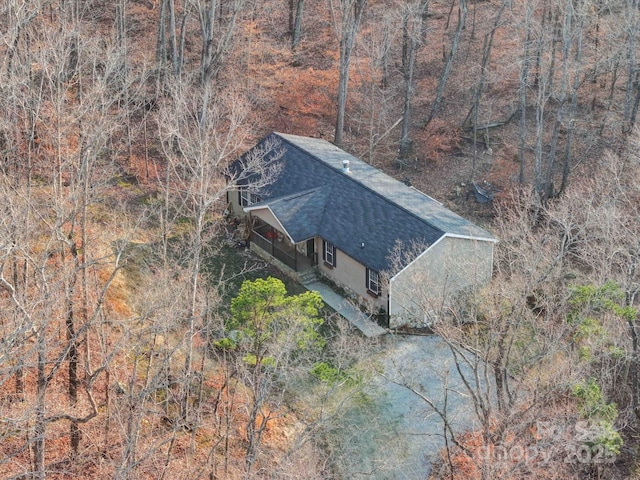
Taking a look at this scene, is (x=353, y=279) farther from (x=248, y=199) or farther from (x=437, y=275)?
(x=248, y=199)

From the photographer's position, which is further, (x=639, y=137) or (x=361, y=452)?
(x=639, y=137)

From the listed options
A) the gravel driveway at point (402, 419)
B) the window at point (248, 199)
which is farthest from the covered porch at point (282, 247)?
the gravel driveway at point (402, 419)

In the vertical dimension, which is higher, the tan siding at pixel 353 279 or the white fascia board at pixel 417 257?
the white fascia board at pixel 417 257

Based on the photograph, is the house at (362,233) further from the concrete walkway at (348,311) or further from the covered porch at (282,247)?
the concrete walkway at (348,311)

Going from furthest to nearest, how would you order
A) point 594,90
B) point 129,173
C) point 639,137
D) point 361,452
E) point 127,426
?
1. point 594,90
2. point 129,173
3. point 639,137
4. point 361,452
5. point 127,426

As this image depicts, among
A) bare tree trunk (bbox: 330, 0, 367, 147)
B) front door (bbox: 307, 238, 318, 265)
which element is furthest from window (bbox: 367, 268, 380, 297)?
bare tree trunk (bbox: 330, 0, 367, 147)

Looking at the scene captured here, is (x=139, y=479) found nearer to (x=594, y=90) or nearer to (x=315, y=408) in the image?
(x=315, y=408)

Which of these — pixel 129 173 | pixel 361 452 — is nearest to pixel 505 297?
pixel 361 452
